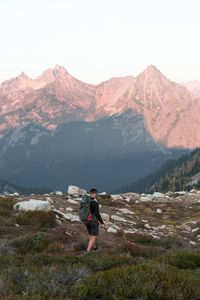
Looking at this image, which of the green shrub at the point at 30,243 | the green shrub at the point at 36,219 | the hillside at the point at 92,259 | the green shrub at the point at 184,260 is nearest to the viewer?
the hillside at the point at 92,259

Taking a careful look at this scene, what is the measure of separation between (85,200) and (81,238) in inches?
111

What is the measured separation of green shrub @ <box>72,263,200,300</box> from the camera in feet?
19.4

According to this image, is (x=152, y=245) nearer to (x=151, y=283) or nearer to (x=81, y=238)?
(x=81, y=238)

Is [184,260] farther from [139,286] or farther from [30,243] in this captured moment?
[30,243]

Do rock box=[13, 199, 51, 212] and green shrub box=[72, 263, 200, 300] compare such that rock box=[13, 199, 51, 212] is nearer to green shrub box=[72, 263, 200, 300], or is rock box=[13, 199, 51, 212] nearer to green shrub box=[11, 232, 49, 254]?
green shrub box=[11, 232, 49, 254]

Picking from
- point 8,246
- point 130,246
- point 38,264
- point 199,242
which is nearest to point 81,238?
point 130,246

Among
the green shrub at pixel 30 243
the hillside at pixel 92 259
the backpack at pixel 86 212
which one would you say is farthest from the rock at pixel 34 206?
the backpack at pixel 86 212

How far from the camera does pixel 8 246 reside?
10984 millimetres

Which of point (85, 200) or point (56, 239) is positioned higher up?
point (85, 200)

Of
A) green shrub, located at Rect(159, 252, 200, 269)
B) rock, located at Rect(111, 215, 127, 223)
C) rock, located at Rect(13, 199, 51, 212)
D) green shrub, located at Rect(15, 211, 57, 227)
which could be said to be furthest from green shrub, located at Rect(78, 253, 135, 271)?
rock, located at Rect(111, 215, 127, 223)

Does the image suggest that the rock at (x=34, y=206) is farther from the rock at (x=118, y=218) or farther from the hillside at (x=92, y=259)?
the rock at (x=118, y=218)

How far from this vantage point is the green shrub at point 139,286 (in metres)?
5.90

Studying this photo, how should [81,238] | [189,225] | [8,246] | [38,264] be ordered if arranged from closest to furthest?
[38,264], [8,246], [81,238], [189,225]

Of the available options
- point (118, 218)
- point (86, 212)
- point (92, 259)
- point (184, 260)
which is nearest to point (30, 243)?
point (86, 212)
